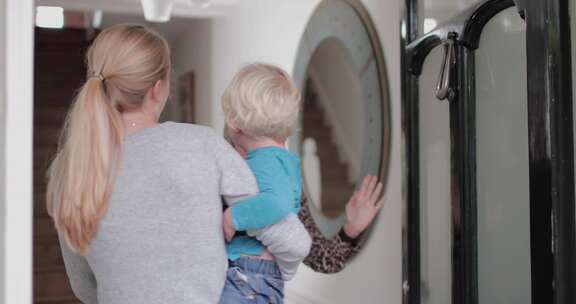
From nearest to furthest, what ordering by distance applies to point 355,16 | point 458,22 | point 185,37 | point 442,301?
point 458,22
point 442,301
point 355,16
point 185,37

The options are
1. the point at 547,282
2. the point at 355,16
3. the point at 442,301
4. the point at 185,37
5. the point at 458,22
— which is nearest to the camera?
the point at 547,282

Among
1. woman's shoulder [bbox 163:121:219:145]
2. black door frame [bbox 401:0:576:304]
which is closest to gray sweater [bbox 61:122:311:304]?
woman's shoulder [bbox 163:121:219:145]

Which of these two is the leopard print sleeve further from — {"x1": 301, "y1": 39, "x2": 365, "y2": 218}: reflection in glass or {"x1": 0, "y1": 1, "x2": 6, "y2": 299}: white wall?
{"x1": 0, "y1": 1, "x2": 6, "y2": 299}: white wall

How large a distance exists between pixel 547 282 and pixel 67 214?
800mm

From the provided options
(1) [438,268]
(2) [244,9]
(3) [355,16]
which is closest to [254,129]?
(1) [438,268]

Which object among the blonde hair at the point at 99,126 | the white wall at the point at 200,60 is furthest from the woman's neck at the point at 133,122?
the white wall at the point at 200,60

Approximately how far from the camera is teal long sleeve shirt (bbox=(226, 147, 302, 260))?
113cm

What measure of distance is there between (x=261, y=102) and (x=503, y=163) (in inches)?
19.3

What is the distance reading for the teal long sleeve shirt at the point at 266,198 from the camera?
113 centimetres

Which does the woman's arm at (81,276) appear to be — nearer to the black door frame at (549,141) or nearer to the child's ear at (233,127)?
the child's ear at (233,127)

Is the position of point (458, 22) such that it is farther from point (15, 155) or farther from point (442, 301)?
point (15, 155)

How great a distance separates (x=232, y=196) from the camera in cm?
114

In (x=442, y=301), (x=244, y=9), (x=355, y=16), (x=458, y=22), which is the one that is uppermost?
(x=244, y=9)

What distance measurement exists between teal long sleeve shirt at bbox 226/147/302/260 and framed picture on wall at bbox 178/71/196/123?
3525mm
